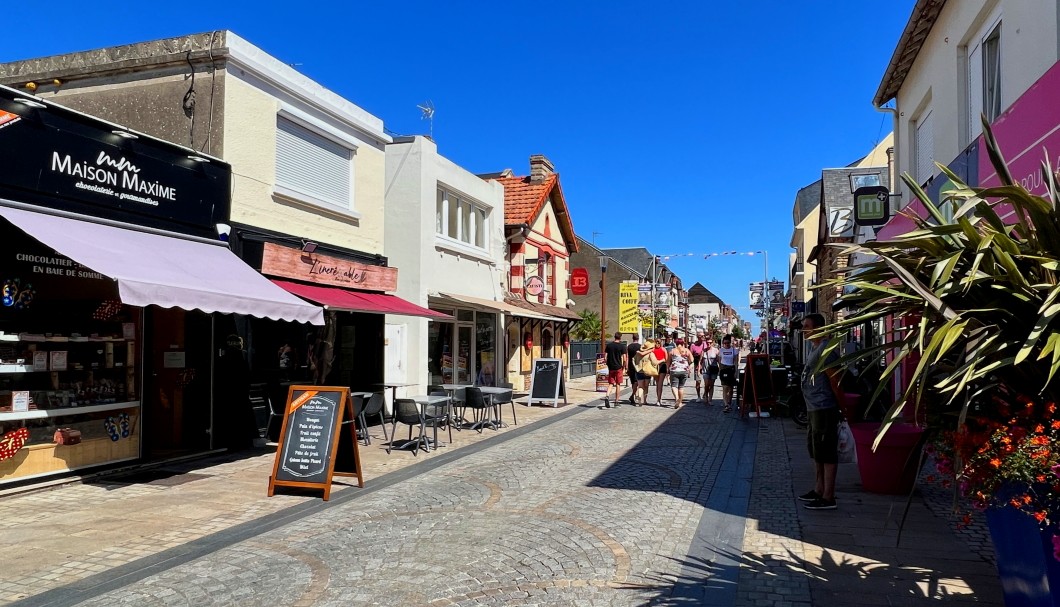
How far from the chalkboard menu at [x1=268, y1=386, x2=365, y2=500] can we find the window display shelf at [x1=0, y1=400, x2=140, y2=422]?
2377 mm

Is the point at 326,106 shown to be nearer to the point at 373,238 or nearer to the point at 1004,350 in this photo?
the point at 373,238

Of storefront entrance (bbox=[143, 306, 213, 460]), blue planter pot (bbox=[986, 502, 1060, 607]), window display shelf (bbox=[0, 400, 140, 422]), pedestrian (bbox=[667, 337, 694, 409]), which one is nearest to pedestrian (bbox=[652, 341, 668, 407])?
pedestrian (bbox=[667, 337, 694, 409])

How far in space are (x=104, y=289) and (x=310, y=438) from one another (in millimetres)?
3265

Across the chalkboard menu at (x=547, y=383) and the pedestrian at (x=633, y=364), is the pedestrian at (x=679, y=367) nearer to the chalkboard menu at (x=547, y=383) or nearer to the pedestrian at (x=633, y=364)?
the pedestrian at (x=633, y=364)

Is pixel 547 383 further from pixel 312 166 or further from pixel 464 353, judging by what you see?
pixel 312 166

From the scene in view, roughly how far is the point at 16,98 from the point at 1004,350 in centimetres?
842

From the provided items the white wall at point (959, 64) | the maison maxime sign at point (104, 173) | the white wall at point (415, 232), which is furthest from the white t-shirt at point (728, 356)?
Result: the maison maxime sign at point (104, 173)

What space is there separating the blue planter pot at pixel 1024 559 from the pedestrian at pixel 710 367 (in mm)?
13463

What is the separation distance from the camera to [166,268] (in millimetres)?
7668

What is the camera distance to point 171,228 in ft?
29.6

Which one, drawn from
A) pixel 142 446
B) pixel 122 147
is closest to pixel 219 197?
pixel 122 147

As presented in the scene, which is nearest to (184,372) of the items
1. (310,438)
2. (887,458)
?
(310,438)

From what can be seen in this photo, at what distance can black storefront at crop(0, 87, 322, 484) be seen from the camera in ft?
23.6

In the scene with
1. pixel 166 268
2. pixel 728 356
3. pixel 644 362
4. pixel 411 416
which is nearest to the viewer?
pixel 166 268
